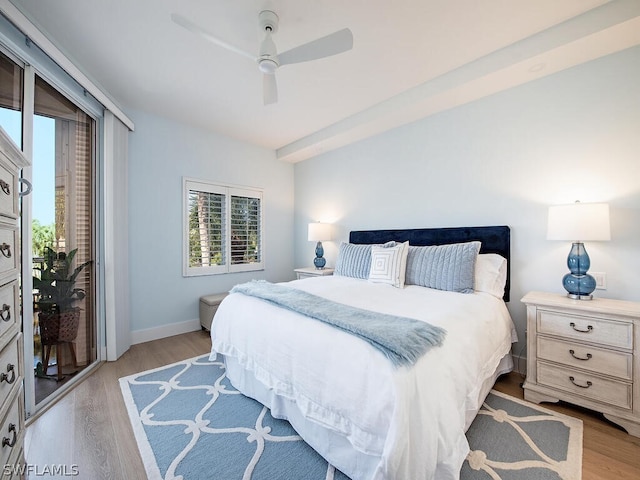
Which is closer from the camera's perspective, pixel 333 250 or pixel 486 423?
pixel 486 423

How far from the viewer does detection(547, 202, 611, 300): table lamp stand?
1870mm

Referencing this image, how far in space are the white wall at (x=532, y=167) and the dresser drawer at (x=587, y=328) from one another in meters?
0.48

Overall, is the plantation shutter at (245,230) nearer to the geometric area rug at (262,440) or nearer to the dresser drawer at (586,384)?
the geometric area rug at (262,440)

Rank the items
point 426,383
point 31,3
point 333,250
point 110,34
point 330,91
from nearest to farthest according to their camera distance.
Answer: point 426,383 → point 31,3 → point 110,34 → point 330,91 → point 333,250

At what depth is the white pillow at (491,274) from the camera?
2338 millimetres

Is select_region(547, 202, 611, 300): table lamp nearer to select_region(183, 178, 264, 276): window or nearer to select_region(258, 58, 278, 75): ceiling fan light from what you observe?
select_region(258, 58, 278, 75): ceiling fan light

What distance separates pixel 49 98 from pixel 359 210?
3.28 metres

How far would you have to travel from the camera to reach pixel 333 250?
14.0 ft

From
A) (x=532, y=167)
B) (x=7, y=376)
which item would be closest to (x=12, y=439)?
(x=7, y=376)

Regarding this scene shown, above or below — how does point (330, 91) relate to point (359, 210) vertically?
above

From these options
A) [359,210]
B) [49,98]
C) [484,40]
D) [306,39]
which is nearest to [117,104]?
[49,98]

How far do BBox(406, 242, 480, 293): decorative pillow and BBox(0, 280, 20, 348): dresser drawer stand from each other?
2.62 m

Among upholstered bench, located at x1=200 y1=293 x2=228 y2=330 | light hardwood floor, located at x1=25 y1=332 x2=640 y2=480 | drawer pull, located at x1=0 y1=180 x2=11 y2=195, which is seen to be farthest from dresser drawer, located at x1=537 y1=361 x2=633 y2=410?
upholstered bench, located at x1=200 y1=293 x2=228 y2=330

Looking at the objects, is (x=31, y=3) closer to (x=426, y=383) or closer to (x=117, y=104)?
(x=117, y=104)
